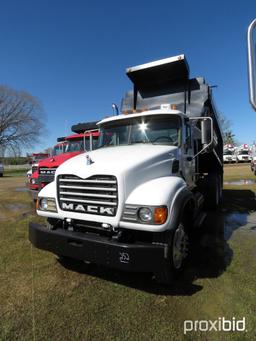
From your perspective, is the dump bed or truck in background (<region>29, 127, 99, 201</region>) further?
truck in background (<region>29, 127, 99, 201</region>)

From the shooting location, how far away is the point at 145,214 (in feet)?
9.46

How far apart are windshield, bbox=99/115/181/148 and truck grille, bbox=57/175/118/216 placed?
147 centimetres

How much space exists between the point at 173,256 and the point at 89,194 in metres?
1.32

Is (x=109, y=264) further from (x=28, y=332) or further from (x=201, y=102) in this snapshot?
(x=201, y=102)

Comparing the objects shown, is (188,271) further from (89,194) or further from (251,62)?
(251,62)

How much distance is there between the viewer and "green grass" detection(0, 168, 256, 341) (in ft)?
8.16

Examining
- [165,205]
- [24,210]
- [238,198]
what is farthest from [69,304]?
[238,198]

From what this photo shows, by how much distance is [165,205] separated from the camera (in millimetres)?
2877

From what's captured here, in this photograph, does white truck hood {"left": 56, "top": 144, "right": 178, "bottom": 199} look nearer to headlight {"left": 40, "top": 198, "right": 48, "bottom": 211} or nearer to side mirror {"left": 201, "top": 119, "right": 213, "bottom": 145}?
headlight {"left": 40, "top": 198, "right": 48, "bottom": 211}

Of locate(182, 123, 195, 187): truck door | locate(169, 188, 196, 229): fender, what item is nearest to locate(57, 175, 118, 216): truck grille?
locate(169, 188, 196, 229): fender

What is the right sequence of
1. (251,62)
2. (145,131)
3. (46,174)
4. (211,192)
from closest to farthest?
1. (251,62)
2. (145,131)
3. (211,192)
4. (46,174)

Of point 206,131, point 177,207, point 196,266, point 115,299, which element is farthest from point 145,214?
point 206,131

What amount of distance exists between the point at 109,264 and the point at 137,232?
541mm

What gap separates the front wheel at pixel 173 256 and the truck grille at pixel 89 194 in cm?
79
